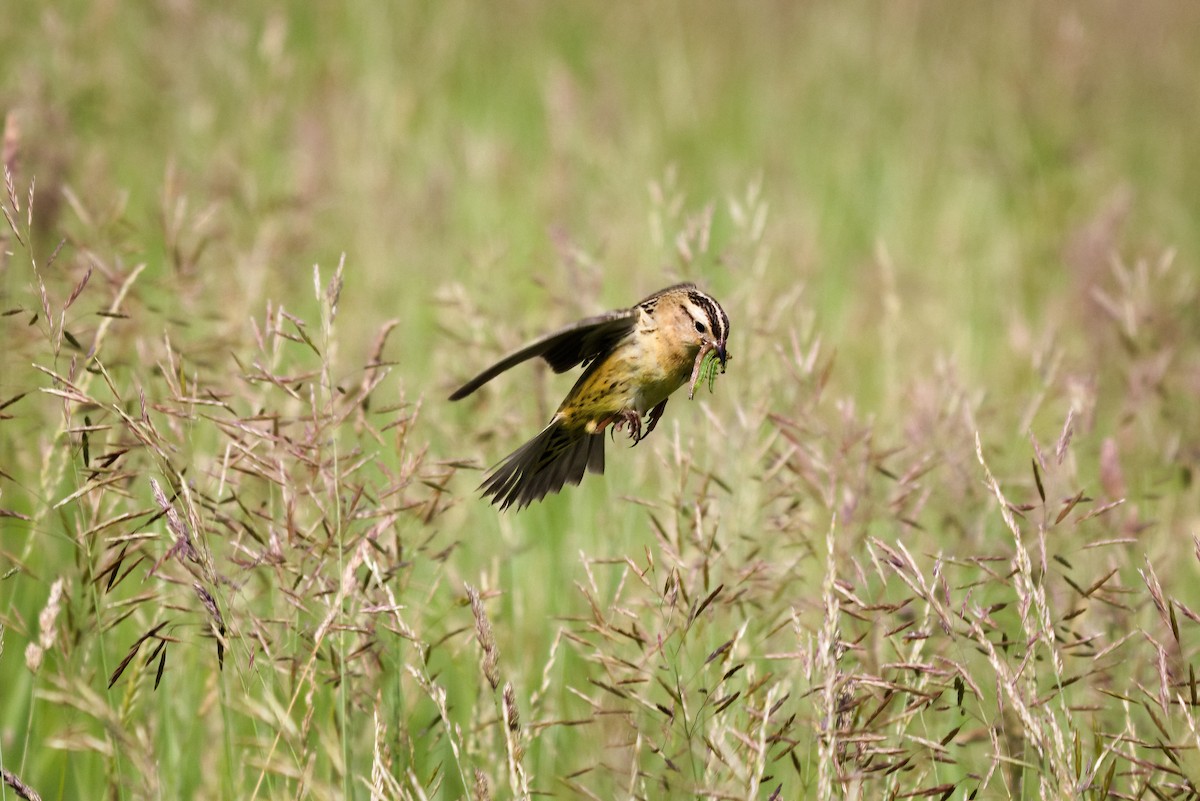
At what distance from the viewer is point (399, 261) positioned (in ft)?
17.4

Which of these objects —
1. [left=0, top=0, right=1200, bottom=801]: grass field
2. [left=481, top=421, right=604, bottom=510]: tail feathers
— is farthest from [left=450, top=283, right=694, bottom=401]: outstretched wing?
[left=0, top=0, right=1200, bottom=801]: grass field

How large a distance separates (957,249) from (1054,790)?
460 centimetres

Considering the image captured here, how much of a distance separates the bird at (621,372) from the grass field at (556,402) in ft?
0.65

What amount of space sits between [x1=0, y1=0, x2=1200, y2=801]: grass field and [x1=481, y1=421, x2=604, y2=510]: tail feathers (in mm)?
164

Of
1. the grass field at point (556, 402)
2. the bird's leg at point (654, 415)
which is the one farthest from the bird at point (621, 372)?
the grass field at point (556, 402)

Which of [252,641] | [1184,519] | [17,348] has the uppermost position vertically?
[17,348]

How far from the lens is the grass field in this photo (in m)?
2.12

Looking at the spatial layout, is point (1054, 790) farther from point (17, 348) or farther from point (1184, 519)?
point (17, 348)

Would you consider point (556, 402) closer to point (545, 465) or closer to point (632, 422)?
point (545, 465)

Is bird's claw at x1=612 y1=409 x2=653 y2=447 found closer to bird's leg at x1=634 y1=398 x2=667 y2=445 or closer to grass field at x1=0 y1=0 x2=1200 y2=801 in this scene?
bird's leg at x1=634 y1=398 x2=667 y2=445

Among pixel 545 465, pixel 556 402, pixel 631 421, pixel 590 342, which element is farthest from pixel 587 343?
pixel 556 402

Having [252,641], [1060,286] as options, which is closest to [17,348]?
[252,641]

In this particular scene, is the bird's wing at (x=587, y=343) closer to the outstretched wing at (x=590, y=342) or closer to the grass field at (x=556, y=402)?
the outstretched wing at (x=590, y=342)

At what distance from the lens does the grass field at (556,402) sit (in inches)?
83.7
